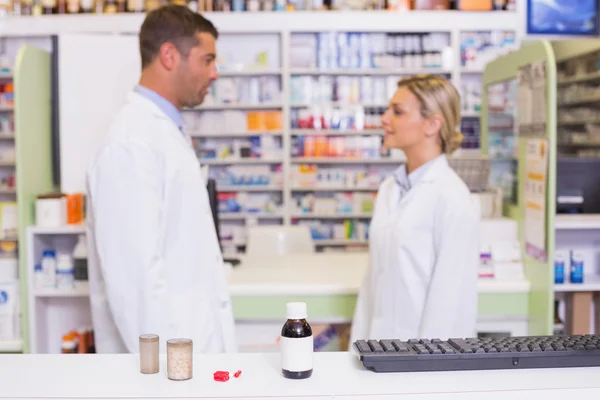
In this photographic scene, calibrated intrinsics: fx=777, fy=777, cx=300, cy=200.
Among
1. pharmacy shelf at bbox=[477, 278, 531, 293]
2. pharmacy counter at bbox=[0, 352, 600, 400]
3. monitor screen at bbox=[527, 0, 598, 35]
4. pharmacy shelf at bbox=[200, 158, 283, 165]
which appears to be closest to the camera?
pharmacy counter at bbox=[0, 352, 600, 400]

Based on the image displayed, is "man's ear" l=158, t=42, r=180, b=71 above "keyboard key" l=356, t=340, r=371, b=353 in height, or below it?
above

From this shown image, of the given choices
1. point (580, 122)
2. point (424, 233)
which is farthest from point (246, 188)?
point (424, 233)

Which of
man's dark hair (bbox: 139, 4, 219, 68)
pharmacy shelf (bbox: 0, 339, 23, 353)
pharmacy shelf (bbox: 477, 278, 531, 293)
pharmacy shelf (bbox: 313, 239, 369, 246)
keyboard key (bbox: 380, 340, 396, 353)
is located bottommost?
pharmacy shelf (bbox: 313, 239, 369, 246)

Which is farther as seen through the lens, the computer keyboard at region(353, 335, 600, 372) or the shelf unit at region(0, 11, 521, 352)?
the shelf unit at region(0, 11, 521, 352)

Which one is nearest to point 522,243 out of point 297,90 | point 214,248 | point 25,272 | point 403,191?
point 403,191

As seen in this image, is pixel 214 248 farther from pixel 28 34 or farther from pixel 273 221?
pixel 28 34

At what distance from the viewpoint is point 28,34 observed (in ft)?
24.3

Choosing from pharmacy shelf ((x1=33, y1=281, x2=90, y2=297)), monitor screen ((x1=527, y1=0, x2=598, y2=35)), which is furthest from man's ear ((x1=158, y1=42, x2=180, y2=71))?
monitor screen ((x1=527, y1=0, x2=598, y2=35))

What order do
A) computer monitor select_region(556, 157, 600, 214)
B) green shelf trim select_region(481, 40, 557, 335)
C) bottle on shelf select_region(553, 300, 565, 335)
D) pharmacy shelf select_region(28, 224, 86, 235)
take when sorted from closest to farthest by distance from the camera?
green shelf trim select_region(481, 40, 557, 335), pharmacy shelf select_region(28, 224, 86, 235), bottle on shelf select_region(553, 300, 565, 335), computer monitor select_region(556, 157, 600, 214)

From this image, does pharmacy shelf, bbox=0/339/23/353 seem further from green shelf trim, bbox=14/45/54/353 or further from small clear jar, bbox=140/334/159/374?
small clear jar, bbox=140/334/159/374

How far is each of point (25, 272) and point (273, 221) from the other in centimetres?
433

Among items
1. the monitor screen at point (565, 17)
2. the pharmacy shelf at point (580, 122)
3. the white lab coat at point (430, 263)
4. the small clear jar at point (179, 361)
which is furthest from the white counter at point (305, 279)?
the monitor screen at point (565, 17)

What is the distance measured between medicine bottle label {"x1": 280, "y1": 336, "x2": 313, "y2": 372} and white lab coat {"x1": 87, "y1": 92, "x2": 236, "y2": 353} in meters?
0.75

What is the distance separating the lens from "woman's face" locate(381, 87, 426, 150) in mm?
2699
